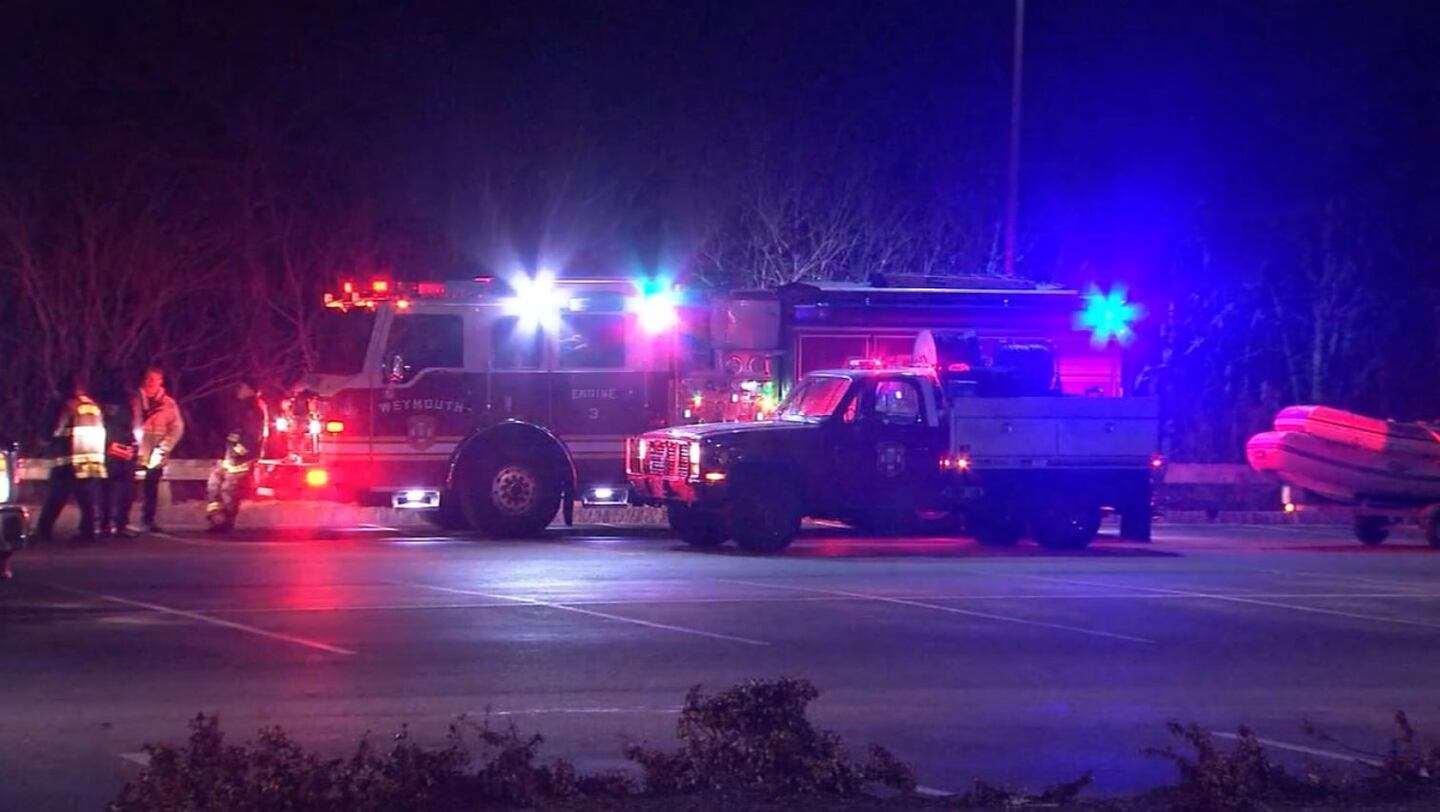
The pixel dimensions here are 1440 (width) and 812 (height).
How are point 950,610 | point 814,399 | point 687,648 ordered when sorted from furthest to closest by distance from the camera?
point 814,399
point 950,610
point 687,648

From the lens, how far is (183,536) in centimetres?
2031

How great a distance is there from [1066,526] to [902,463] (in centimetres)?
208

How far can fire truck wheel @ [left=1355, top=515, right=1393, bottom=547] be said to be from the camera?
21.9m

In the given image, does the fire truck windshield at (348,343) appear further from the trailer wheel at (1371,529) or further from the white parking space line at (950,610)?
the trailer wheel at (1371,529)

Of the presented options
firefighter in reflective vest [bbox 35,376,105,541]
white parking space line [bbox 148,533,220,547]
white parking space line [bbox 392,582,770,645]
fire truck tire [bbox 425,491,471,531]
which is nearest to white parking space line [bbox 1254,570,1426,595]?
white parking space line [bbox 392,582,770,645]

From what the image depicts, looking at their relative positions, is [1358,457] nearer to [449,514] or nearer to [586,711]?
[449,514]

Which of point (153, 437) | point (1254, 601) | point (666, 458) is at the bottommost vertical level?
point (1254, 601)

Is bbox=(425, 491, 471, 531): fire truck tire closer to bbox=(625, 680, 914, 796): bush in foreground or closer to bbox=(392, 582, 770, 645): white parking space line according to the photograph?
bbox=(392, 582, 770, 645): white parking space line

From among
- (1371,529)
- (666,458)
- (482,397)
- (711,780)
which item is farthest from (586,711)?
(1371,529)

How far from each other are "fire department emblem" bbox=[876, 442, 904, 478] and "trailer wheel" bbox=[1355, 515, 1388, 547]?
6097mm

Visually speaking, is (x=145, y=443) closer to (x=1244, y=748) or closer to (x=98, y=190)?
(x=98, y=190)

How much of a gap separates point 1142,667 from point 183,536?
12.0m

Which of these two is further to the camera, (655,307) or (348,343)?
(655,307)

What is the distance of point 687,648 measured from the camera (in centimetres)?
1241
